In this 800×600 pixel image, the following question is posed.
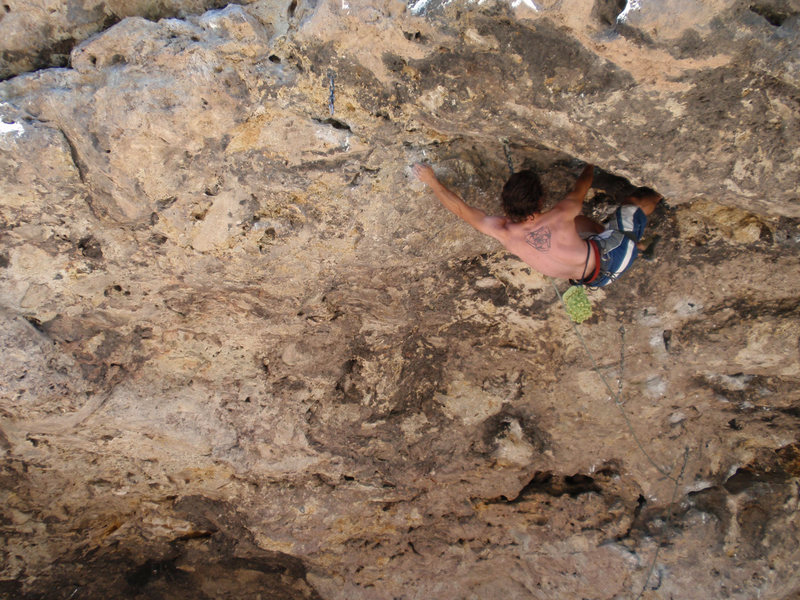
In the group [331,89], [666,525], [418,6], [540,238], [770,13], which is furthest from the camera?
[666,525]

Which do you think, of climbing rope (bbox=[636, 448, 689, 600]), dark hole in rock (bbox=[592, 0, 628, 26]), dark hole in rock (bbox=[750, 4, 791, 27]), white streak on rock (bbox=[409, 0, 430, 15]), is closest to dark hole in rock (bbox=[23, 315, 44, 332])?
white streak on rock (bbox=[409, 0, 430, 15])

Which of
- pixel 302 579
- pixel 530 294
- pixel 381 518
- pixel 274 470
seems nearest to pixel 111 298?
pixel 274 470

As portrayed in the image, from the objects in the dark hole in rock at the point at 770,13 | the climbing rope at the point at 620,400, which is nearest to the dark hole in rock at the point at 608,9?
the dark hole in rock at the point at 770,13

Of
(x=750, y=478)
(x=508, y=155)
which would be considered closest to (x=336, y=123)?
(x=508, y=155)

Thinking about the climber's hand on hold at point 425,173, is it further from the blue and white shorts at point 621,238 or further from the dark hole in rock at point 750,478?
the dark hole in rock at point 750,478

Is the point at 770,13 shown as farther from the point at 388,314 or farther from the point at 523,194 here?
the point at 388,314

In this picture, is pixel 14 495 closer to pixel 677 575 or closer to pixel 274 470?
pixel 274 470
